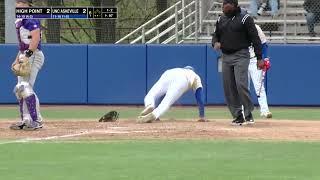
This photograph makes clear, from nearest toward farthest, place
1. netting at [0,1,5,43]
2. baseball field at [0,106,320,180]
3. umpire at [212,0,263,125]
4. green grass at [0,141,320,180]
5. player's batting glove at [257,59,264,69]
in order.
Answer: green grass at [0,141,320,180] → baseball field at [0,106,320,180] → player's batting glove at [257,59,264,69] → umpire at [212,0,263,125] → netting at [0,1,5,43]

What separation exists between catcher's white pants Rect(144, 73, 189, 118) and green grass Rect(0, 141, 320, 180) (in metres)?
2.68

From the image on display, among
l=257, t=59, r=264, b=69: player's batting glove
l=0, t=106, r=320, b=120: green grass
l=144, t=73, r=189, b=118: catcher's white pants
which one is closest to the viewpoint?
l=257, t=59, r=264, b=69: player's batting glove

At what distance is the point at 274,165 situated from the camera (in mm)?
8328

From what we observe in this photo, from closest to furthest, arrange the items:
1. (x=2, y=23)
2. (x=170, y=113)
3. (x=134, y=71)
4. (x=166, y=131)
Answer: (x=166, y=131)
(x=170, y=113)
(x=134, y=71)
(x=2, y=23)

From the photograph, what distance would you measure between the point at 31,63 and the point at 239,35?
122 inches

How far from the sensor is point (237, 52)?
41.7 feet

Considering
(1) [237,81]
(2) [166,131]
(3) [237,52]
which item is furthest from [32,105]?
(3) [237,52]

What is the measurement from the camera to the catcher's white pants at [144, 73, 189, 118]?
13.1 metres

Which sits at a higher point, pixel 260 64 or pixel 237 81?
pixel 260 64

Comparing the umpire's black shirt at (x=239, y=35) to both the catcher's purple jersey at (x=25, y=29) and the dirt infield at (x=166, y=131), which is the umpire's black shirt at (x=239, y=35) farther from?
the catcher's purple jersey at (x=25, y=29)

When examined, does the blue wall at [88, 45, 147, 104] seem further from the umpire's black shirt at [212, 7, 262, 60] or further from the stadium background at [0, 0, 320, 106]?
the umpire's black shirt at [212, 7, 262, 60]

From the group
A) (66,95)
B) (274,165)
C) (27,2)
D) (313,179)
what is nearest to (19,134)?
(27,2)

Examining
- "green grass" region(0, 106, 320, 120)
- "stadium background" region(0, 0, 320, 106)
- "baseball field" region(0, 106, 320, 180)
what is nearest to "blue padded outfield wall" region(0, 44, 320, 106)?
"stadium background" region(0, 0, 320, 106)

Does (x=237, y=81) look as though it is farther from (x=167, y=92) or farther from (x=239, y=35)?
(x=167, y=92)
